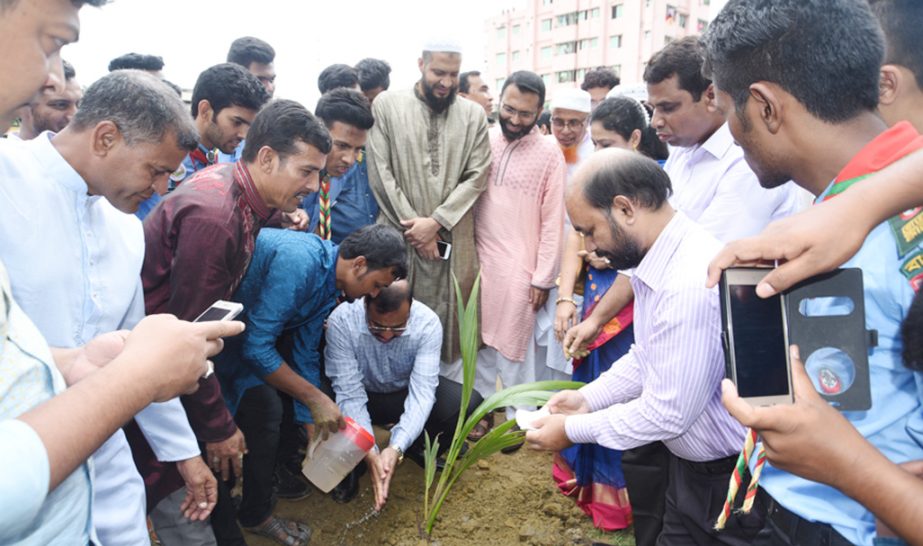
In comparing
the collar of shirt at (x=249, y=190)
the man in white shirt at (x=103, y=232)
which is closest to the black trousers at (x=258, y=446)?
the man in white shirt at (x=103, y=232)

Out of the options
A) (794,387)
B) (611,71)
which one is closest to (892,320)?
(794,387)

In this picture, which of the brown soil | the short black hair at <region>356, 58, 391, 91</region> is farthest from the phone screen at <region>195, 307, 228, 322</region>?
the short black hair at <region>356, 58, 391, 91</region>

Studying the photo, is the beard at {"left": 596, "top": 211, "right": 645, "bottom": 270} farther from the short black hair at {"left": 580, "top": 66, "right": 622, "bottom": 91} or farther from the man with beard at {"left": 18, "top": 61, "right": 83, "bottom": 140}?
the short black hair at {"left": 580, "top": 66, "right": 622, "bottom": 91}

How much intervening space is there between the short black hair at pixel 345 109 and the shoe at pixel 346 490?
177 cm

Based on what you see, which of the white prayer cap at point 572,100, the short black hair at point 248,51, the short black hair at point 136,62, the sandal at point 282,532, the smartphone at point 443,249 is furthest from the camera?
the short black hair at point 248,51

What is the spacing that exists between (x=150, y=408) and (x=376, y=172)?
1.96 meters

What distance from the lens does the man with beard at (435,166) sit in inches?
126

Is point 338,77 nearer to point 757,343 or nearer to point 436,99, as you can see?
point 436,99

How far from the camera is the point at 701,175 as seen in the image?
7.54 ft

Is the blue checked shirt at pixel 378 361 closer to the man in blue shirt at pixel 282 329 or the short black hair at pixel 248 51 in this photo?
the man in blue shirt at pixel 282 329

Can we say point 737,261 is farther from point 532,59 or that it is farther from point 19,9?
point 532,59

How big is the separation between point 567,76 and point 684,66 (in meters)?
31.4

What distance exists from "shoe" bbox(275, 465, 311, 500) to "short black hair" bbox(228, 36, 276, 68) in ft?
9.06

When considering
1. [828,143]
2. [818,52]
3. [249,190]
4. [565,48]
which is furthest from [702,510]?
[565,48]
